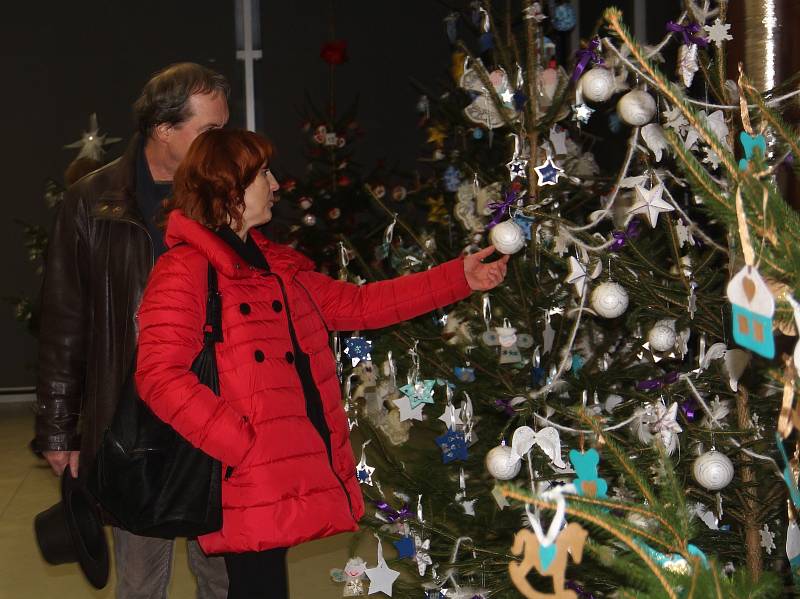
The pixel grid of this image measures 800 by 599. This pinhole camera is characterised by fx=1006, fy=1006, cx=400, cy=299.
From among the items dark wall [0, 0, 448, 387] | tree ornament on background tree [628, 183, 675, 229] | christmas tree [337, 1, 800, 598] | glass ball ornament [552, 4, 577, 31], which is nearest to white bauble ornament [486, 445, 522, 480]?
christmas tree [337, 1, 800, 598]

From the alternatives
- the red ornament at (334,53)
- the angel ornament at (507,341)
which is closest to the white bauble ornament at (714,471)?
the angel ornament at (507,341)

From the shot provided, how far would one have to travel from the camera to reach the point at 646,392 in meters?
2.18

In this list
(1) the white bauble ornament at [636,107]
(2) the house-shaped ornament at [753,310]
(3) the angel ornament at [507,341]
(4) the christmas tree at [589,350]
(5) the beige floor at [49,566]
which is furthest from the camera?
(5) the beige floor at [49,566]

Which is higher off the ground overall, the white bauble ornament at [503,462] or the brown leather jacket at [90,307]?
the brown leather jacket at [90,307]

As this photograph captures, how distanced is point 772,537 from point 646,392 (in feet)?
1.26

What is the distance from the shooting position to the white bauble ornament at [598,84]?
6.68 ft

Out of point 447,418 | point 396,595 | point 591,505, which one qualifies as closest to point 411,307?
point 447,418

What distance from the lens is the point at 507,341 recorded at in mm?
2600

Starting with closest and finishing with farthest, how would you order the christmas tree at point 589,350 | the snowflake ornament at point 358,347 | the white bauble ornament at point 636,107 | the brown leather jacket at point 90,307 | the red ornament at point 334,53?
the christmas tree at point 589,350 < the white bauble ornament at point 636,107 < the brown leather jacket at point 90,307 < the snowflake ornament at point 358,347 < the red ornament at point 334,53

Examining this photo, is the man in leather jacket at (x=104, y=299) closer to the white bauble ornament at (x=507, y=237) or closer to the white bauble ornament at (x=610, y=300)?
the white bauble ornament at (x=507, y=237)

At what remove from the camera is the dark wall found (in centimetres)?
832

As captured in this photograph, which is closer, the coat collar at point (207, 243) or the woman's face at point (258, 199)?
the coat collar at point (207, 243)

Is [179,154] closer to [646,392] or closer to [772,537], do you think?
[646,392]

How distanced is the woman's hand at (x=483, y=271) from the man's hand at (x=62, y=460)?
1.00 metres
